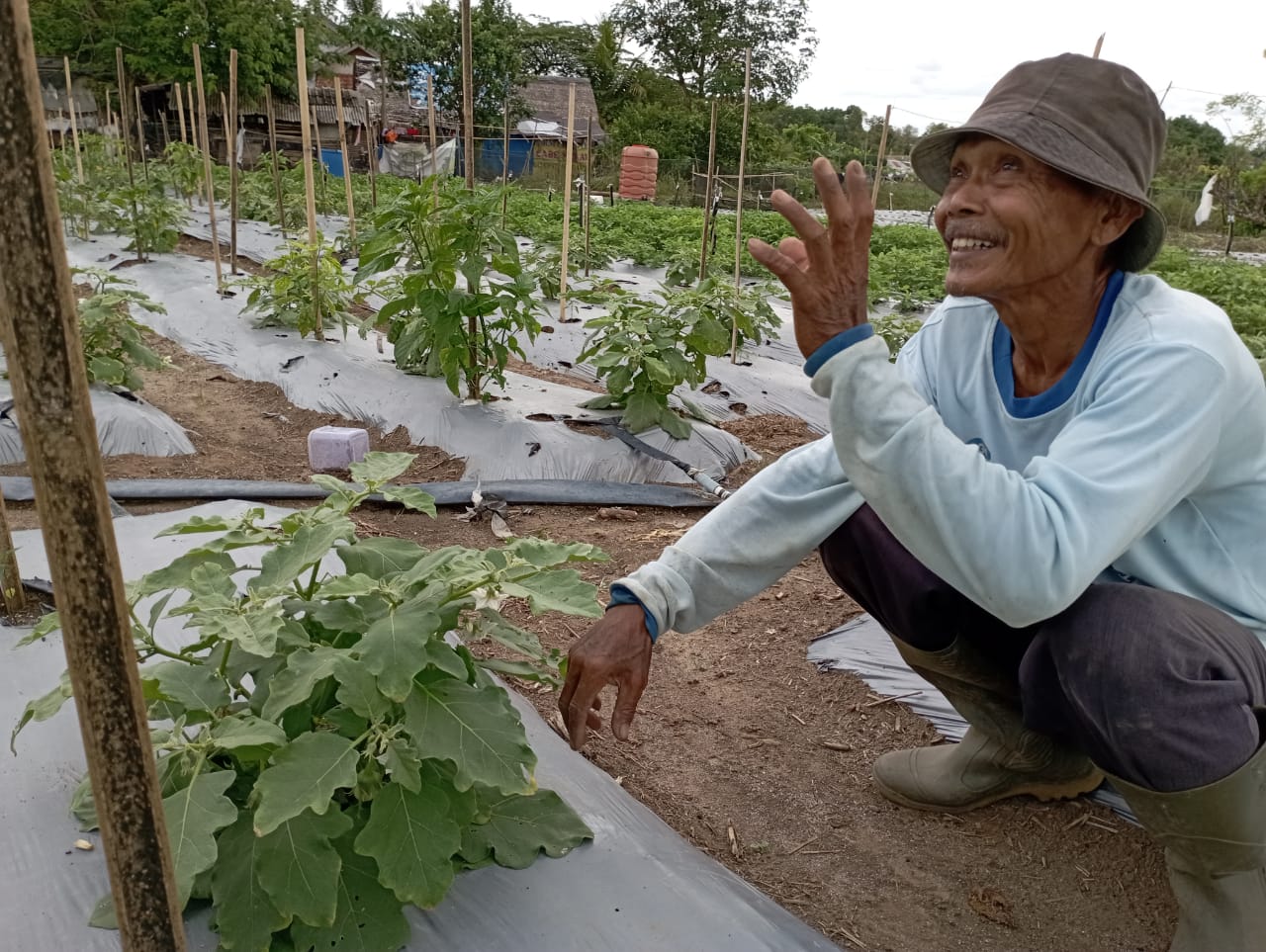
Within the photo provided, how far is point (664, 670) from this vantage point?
252cm

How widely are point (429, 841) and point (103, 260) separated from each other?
27.4ft

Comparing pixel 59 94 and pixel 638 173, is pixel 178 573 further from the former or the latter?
pixel 59 94

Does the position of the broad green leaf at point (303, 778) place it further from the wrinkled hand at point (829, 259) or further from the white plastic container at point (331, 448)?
the white plastic container at point (331, 448)

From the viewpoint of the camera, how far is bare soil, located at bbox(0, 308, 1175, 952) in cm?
172

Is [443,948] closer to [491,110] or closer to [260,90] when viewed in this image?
[260,90]

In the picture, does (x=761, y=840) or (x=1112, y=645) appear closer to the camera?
(x=1112, y=645)

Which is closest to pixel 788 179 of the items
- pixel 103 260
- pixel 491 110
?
pixel 491 110

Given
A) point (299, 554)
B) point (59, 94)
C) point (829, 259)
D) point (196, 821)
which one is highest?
point (59, 94)

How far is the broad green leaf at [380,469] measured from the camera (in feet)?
5.36

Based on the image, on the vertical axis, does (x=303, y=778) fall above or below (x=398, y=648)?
below

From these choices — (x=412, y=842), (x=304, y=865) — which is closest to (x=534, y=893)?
(x=412, y=842)

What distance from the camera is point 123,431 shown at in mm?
4012

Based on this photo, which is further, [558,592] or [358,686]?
[558,592]

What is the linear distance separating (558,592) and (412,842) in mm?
375
